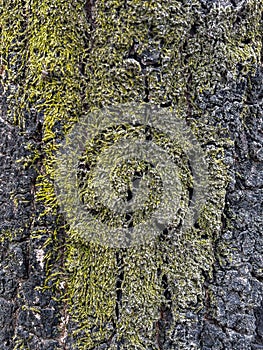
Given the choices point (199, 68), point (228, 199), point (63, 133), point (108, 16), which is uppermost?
point (108, 16)

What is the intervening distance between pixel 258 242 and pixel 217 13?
66 cm

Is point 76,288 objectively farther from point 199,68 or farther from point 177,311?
point 199,68

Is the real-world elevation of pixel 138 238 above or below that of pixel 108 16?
below

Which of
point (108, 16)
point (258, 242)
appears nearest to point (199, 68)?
point (108, 16)

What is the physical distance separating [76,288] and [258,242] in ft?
1.78

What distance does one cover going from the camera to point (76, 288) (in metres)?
1.20

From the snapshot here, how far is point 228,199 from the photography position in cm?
124

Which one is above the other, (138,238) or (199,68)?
(199,68)

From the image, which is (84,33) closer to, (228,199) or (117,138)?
(117,138)

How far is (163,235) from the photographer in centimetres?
119

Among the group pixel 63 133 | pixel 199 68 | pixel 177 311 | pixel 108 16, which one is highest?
pixel 108 16

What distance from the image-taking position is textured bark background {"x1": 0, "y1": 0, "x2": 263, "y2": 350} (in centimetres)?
117

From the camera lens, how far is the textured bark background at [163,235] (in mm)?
1170

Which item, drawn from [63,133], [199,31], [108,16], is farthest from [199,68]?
[63,133]
